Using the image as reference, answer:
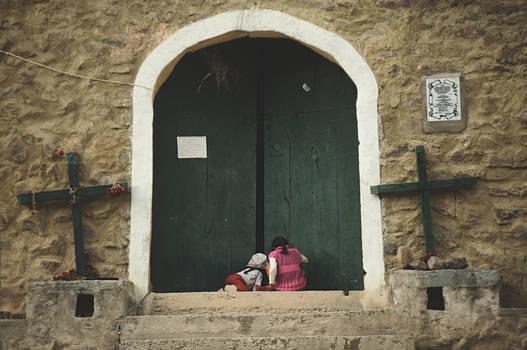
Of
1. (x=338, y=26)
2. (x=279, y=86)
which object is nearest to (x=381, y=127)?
(x=338, y=26)

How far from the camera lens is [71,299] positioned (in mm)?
4059

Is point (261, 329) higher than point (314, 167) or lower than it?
lower

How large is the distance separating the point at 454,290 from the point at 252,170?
2.21 m

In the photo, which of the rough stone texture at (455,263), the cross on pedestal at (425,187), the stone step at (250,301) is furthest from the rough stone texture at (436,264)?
the stone step at (250,301)

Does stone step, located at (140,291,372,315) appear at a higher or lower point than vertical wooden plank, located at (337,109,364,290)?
lower

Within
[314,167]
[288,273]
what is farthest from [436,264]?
[314,167]

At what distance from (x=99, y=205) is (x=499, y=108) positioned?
3.11 m

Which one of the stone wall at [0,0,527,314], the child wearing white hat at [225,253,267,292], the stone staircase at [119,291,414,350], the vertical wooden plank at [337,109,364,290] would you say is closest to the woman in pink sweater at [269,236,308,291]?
the child wearing white hat at [225,253,267,292]

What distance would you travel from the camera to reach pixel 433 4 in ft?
15.7

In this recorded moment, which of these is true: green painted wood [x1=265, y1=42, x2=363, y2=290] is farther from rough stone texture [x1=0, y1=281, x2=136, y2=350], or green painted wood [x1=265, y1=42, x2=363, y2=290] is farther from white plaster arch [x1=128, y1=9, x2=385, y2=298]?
rough stone texture [x1=0, y1=281, x2=136, y2=350]

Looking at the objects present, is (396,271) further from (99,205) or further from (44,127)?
(44,127)

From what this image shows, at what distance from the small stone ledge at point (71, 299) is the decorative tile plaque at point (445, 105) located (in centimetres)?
257

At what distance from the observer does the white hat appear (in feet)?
17.3

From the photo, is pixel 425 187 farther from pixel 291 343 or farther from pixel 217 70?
pixel 217 70
